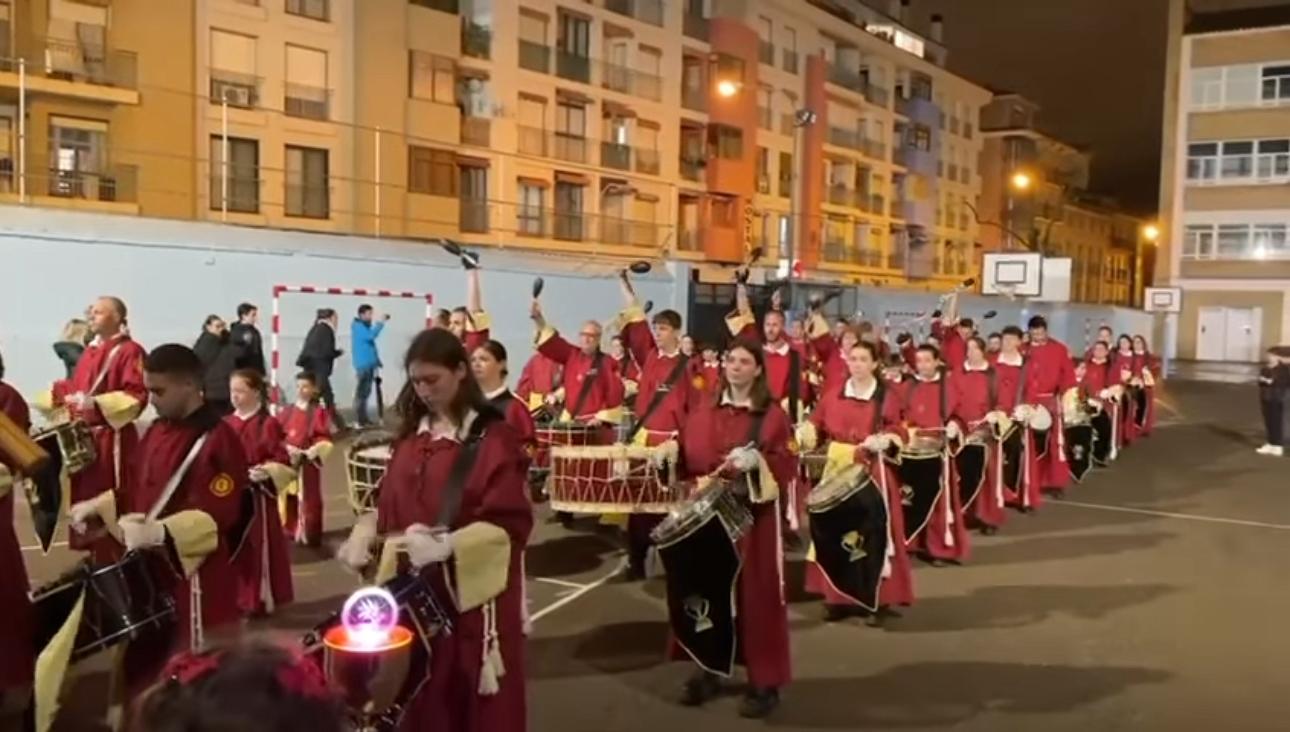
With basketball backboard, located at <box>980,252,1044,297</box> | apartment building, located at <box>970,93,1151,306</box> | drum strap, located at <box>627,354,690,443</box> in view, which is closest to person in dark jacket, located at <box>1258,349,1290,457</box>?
basketball backboard, located at <box>980,252,1044,297</box>

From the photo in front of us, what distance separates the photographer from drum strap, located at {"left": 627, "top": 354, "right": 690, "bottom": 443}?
8719mm

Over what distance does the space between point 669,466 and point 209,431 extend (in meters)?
3.08

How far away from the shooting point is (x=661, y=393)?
8773 mm

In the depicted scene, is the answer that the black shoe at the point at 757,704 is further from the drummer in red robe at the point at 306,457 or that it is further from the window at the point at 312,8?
the window at the point at 312,8

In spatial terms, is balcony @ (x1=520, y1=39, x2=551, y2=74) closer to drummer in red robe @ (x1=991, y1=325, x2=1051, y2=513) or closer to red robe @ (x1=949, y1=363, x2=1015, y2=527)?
drummer in red robe @ (x1=991, y1=325, x2=1051, y2=513)

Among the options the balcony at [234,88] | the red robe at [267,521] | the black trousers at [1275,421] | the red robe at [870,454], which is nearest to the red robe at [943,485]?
the red robe at [870,454]

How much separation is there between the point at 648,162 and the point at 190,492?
35624 mm

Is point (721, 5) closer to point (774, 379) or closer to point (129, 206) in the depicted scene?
point (129, 206)

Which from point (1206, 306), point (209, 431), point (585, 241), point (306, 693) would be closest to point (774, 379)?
point (209, 431)

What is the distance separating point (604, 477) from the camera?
758cm

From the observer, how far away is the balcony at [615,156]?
37.5 metres

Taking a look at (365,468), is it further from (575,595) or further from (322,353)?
(322,353)

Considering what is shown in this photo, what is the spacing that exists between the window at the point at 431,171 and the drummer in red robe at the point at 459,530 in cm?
2760

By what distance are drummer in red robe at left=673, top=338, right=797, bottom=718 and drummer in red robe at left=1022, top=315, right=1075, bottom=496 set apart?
26.1 feet
